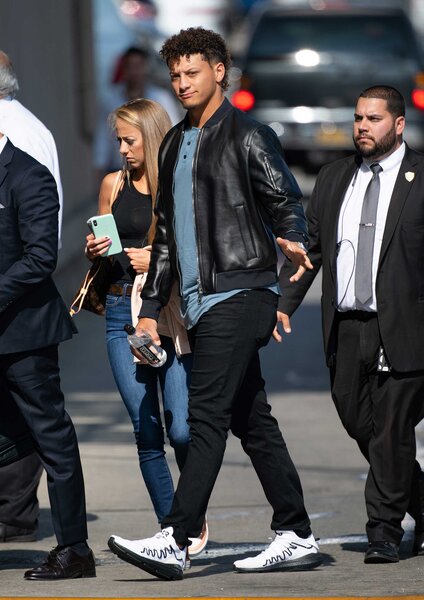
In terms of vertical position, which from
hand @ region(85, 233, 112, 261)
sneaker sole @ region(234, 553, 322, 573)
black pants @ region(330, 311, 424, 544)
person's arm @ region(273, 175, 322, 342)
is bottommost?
sneaker sole @ region(234, 553, 322, 573)

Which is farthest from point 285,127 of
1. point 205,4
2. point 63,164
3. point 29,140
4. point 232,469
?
point 205,4

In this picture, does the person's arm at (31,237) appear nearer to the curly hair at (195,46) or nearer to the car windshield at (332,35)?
the curly hair at (195,46)

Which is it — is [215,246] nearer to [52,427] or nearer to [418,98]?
[52,427]

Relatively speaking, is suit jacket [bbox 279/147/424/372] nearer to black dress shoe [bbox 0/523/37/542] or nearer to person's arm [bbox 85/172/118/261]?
person's arm [bbox 85/172/118/261]

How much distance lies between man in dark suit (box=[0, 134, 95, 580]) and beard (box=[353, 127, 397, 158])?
4.22 ft

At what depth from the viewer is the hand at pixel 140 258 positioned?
622 cm

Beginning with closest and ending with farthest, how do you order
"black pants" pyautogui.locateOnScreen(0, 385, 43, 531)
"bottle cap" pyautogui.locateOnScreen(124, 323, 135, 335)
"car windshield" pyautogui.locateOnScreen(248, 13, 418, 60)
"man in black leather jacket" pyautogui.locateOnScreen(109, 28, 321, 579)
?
1. "man in black leather jacket" pyautogui.locateOnScreen(109, 28, 321, 579)
2. "bottle cap" pyautogui.locateOnScreen(124, 323, 135, 335)
3. "black pants" pyautogui.locateOnScreen(0, 385, 43, 531)
4. "car windshield" pyautogui.locateOnScreen(248, 13, 418, 60)

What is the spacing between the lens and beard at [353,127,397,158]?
625 centimetres

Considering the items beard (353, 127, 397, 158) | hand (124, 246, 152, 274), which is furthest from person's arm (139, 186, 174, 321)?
beard (353, 127, 397, 158)

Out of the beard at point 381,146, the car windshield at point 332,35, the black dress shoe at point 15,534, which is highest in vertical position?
the car windshield at point 332,35

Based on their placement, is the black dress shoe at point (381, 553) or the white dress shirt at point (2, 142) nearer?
the white dress shirt at point (2, 142)

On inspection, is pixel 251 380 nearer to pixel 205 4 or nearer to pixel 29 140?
pixel 29 140

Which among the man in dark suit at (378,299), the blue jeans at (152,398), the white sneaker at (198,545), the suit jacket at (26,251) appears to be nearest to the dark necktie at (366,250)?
the man in dark suit at (378,299)

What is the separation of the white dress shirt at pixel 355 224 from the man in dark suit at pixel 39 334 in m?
1.12
